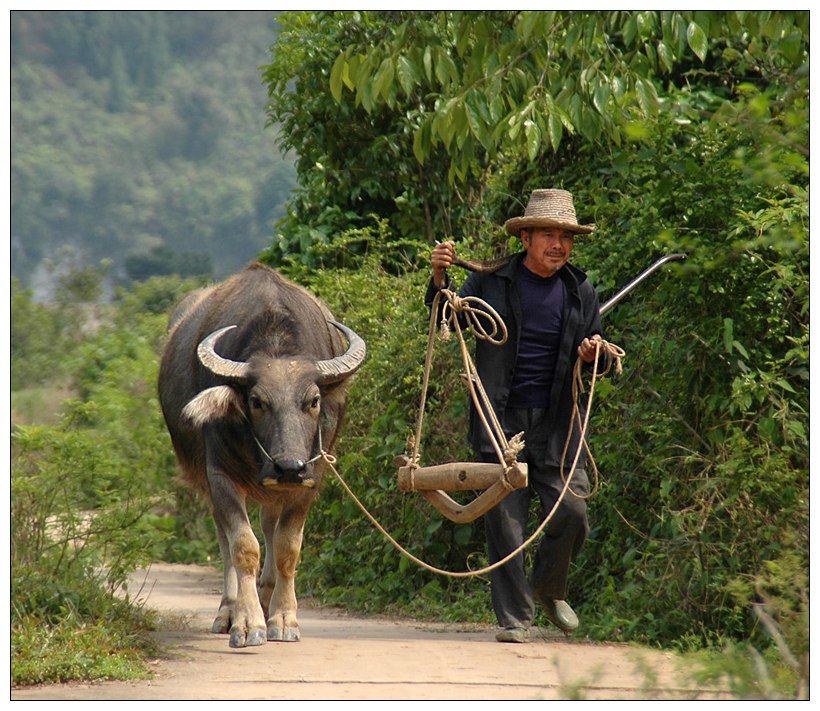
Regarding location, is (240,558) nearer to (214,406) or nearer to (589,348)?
(214,406)

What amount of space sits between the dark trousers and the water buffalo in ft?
3.46

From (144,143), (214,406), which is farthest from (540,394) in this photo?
(144,143)

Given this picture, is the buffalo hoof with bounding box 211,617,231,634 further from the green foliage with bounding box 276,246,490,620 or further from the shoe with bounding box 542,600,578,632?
the shoe with bounding box 542,600,578,632

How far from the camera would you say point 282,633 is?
716 centimetres

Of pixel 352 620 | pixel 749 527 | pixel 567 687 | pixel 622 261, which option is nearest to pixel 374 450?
pixel 352 620

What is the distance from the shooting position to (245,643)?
22.3ft

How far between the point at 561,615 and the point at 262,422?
6.31ft

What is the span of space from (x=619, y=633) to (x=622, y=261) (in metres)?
2.18

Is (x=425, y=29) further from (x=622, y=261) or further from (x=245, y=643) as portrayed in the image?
(x=245, y=643)

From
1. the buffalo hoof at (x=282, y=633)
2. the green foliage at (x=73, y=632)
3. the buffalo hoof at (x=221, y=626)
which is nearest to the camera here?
the green foliage at (x=73, y=632)

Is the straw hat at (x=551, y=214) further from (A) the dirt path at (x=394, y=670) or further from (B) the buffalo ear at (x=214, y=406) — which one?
(A) the dirt path at (x=394, y=670)

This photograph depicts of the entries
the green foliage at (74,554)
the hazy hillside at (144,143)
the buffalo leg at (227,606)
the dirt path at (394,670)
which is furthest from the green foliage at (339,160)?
the hazy hillside at (144,143)

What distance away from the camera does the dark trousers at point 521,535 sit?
6730mm

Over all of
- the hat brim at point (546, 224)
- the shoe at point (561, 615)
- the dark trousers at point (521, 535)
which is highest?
the hat brim at point (546, 224)
